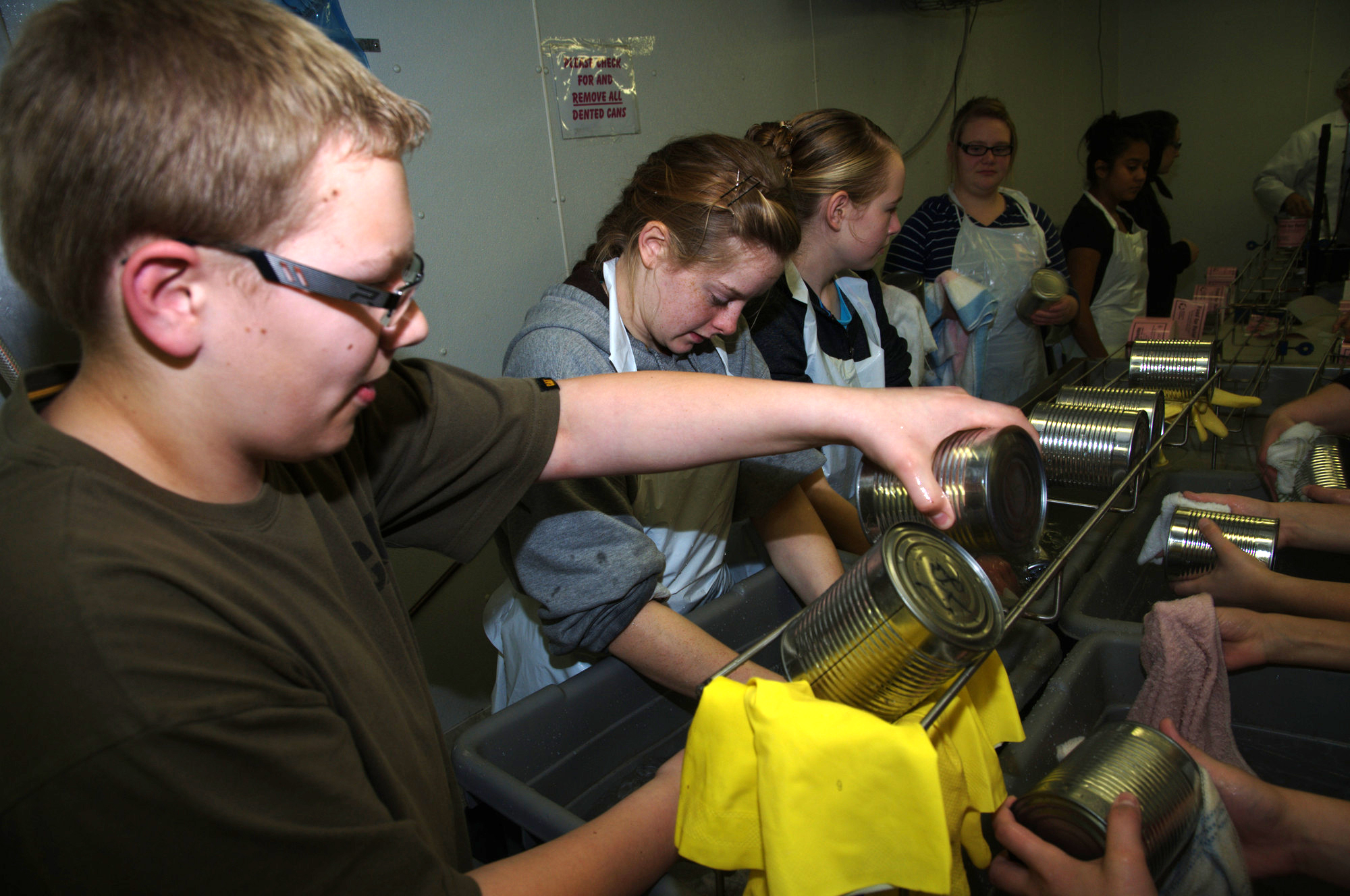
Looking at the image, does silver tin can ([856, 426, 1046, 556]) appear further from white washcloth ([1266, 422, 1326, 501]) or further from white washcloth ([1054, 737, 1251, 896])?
white washcloth ([1266, 422, 1326, 501])

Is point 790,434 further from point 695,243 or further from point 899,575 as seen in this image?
point 695,243

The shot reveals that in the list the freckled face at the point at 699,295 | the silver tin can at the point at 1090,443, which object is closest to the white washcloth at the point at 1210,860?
the silver tin can at the point at 1090,443

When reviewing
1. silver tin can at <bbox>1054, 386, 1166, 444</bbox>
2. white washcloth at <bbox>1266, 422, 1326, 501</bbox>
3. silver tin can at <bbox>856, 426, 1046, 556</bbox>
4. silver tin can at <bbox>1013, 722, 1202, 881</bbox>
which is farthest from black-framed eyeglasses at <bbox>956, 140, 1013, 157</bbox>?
silver tin can at <bbox>1013, 722, 1202, 881</bbox>

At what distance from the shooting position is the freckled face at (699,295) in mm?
1164

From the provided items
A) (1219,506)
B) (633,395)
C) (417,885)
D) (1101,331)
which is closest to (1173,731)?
(1219,506)

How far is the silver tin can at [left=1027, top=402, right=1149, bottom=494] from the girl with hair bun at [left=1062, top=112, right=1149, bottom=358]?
6.08 feet

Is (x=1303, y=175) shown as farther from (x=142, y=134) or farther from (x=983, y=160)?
(x=142, y=134)

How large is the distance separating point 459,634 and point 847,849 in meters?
1.49

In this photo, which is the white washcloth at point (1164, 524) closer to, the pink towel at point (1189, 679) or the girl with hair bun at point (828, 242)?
the pink towel at point (1189, 679)

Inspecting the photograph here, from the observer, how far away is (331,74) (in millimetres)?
507

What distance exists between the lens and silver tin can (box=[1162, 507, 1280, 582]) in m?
1.21

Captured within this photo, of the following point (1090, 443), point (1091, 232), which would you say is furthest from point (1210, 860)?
point (1091, 232)

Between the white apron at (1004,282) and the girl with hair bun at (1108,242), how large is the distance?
0.93 feet

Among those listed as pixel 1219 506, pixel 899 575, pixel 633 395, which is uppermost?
pixel 633 395
